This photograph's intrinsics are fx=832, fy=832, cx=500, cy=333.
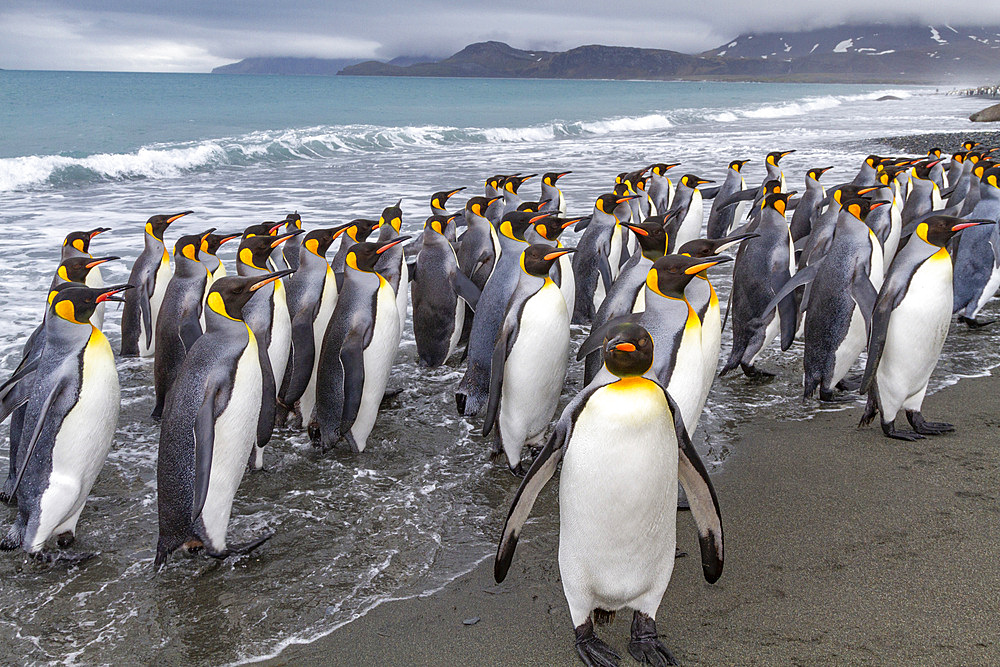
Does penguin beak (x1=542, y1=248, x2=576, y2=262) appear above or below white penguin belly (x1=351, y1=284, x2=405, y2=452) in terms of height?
above

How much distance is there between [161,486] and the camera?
124 inches

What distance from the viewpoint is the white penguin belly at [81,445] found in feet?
10.6

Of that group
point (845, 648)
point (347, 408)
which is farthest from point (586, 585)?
point (347, 408)

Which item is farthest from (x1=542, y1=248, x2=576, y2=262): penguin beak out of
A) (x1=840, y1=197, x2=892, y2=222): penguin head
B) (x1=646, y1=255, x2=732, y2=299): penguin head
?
(x1=840, y1=197, x2=892, y2=222): penguin head

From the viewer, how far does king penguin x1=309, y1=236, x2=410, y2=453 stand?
4211 mm

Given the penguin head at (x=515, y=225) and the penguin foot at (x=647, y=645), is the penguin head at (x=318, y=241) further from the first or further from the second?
the penguin foot at (x=647, y=645)

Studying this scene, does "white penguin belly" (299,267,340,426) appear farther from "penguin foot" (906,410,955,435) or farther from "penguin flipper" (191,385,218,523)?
"penguin foot" (906,410,955,435)

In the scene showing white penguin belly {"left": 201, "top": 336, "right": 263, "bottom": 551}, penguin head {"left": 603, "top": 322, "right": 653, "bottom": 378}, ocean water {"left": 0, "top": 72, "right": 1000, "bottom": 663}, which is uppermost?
penguin head {"left": 603, "top": 322, "right": 653, "bottom": 378}

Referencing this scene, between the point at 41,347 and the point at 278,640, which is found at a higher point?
the point at 41,347

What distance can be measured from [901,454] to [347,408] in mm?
2609

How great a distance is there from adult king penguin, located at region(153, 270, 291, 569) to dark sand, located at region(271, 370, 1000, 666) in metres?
0.78

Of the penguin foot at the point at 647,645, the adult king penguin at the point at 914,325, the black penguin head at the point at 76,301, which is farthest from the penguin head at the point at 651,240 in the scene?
the black penguin head at the point at 76,301

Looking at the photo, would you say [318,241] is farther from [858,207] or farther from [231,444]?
[858,207]

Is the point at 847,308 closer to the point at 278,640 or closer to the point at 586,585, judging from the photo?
the point at 586,585
